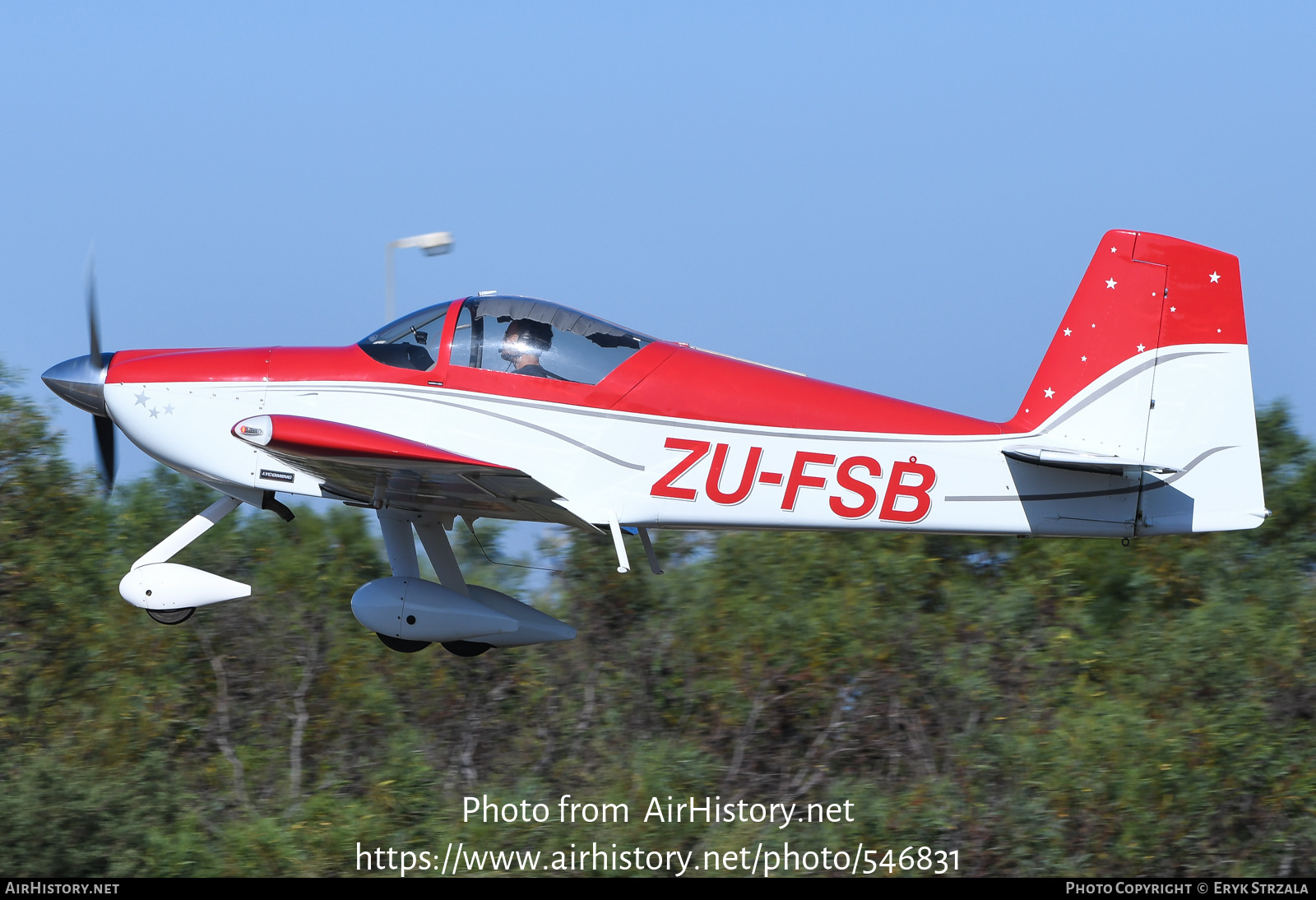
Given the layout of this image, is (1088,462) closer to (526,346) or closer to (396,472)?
(526,346)

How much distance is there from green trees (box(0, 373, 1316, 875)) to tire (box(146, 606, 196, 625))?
342 centimetres

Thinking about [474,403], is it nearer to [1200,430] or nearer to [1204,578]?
[1200,430]

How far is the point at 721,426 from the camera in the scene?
798 cm

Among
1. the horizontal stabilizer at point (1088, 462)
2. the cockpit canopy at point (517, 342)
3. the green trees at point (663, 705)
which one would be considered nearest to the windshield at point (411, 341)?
the cockpit canopy at point (517, 342)

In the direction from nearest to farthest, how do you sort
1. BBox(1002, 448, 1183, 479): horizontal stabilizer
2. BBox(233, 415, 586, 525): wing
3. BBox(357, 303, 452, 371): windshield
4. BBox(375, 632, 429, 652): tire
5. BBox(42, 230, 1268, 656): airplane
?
BBox(233, 415, 586, 525): wing < BBox(1002, 448, 1183, 479): horizontal stabilizer < BBox(42, 230, 1268, 656): airplane < BBox(357, 303, 452, 371): windshield < BBox(375, 632, 429, 652): tire

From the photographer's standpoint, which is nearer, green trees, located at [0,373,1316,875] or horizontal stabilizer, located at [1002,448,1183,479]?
horizontal stabilizer, located at [1002,448,1183,479]

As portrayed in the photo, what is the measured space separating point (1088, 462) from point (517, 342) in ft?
12.0

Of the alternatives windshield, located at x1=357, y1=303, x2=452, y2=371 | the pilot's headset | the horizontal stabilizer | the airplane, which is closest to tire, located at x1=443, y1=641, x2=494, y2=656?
the airplane

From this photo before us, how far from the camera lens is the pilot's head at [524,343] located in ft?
26.2

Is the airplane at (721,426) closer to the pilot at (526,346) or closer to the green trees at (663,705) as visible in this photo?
the pilot at (526,346)

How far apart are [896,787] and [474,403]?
699 centimetres

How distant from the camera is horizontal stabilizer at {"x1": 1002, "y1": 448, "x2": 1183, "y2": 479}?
773 cm

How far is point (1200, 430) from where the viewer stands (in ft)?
26.2

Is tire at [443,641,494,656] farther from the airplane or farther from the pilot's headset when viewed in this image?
the pilot's headset
